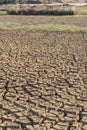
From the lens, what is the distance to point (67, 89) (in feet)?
20.6

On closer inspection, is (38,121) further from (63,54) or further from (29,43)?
(29,43)

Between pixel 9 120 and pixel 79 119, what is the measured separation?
92 cm

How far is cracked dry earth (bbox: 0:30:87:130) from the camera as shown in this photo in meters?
4.82

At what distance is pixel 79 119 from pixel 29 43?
22.4 feet

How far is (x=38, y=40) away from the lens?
12.1m

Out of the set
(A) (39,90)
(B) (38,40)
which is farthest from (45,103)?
(B) (38,40)

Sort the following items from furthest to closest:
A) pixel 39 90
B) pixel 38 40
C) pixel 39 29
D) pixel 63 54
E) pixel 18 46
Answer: pixel 39 29 < pixel 38 40 < pixel 18 46 < pixel 63 54 < pixel 39 90

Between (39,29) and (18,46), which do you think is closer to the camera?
(18,46)

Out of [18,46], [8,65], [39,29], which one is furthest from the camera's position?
[39,29]

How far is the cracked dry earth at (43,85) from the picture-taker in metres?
4.82

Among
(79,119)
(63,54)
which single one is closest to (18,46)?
(63,54)

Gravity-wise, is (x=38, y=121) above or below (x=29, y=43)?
above

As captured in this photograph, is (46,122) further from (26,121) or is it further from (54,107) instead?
(54,107)

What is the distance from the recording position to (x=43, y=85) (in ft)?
21.4
